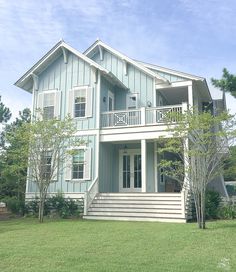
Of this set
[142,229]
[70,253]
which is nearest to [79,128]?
[142,229]

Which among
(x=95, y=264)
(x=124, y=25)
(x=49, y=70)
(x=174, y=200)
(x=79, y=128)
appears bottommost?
(x=95, y=264)

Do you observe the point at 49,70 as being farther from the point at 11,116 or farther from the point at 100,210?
the point at 11,116

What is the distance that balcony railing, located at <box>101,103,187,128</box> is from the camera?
16.6 metres

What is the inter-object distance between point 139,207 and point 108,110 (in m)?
6.16

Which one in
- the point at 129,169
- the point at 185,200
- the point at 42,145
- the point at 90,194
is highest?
the point at 42,145

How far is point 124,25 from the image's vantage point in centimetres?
1018

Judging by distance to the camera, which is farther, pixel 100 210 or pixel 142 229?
pixel 100 210

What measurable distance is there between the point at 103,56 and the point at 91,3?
386 inches

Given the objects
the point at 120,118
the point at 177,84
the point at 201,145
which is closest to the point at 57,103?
the point at 120,118

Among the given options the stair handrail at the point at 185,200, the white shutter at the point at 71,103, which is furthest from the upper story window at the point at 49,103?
the stair handrail at the point at 185,200

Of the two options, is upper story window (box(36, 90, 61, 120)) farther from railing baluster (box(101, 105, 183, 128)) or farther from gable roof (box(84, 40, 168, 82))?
gable roof (box(84, 40, 168, 82))

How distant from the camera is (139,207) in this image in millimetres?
14383

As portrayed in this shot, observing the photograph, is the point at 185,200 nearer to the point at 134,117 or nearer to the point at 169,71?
the point at 134,117

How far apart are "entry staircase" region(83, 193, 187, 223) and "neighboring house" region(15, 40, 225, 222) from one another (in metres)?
0.09
